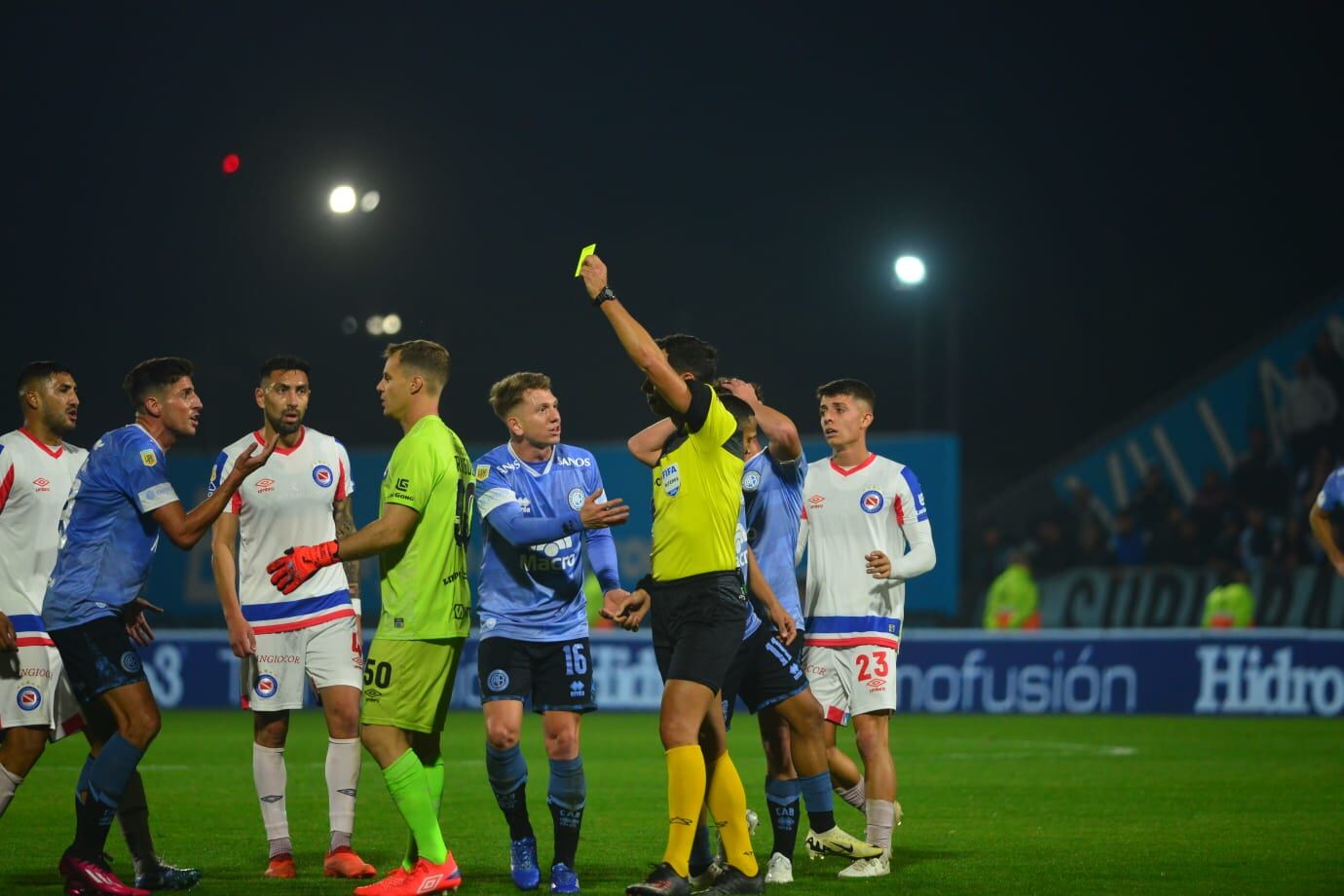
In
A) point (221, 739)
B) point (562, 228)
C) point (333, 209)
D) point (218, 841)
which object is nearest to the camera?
point (218, 841)

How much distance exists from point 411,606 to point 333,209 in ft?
44.3

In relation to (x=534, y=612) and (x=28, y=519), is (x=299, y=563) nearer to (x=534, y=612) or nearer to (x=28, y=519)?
(x=534, y=612)

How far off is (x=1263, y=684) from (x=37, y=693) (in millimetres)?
16961

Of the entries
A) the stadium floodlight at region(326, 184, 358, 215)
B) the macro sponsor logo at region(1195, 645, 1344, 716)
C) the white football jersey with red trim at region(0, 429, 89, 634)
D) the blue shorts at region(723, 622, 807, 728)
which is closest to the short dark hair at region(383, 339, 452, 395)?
the blue shorts at region(723, 622, 807, 728)

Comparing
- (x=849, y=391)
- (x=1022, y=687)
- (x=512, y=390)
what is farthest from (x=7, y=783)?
(x=1022, y=687)

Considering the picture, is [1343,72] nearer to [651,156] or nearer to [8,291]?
[651,156]

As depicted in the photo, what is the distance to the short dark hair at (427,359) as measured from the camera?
793 cm

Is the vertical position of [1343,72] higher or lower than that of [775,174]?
higher

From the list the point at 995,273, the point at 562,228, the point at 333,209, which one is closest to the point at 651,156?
the point at 562,228

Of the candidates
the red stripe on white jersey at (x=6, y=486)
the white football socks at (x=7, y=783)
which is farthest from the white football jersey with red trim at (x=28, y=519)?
the white football socks at (x=7, y=783)

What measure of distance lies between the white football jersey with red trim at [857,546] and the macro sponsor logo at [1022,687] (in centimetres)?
1351

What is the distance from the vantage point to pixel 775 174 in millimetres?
36188

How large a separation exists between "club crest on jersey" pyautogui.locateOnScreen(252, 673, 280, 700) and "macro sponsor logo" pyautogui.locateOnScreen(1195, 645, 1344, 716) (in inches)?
623

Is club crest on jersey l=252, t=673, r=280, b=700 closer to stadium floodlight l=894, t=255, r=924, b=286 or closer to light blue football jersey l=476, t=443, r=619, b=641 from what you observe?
light blue football jersey l=476, t=443, r=619, b=641
